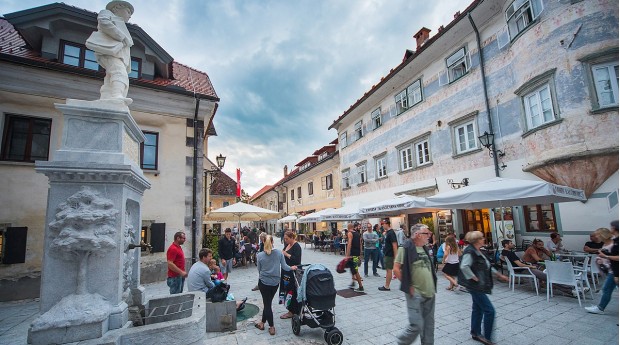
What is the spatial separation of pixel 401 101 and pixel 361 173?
18.9 feet

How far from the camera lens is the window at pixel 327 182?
78.9ft

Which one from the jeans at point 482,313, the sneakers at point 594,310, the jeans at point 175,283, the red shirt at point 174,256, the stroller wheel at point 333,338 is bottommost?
the sneakers at point 594,310

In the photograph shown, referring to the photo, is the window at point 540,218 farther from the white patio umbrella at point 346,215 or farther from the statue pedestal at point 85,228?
the statue pedestal at point 85,228

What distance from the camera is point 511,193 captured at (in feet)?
22.4

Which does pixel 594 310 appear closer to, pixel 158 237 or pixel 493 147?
pixel 493 147

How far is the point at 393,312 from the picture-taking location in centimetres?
573

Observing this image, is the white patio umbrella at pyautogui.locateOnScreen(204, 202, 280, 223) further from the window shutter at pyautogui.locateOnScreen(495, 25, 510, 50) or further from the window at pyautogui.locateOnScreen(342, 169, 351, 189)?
the window shutter at pyautogui.locateOnScreen(495, 25, 510, 50)

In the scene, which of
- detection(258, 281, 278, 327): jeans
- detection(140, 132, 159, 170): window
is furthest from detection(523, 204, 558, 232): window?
detection(140, 132, 159, 170): window

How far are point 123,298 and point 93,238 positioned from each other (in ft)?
3.31

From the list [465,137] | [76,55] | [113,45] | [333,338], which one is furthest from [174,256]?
[465,137]

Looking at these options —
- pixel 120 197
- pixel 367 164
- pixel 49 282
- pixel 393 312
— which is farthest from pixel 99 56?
pixel 367 164

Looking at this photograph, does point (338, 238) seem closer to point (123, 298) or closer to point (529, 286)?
point (529, 286)

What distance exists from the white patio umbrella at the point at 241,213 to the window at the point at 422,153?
8.08 meters

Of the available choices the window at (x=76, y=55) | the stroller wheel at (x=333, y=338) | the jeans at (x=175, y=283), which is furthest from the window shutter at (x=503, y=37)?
the window at (x=76, y=55)
